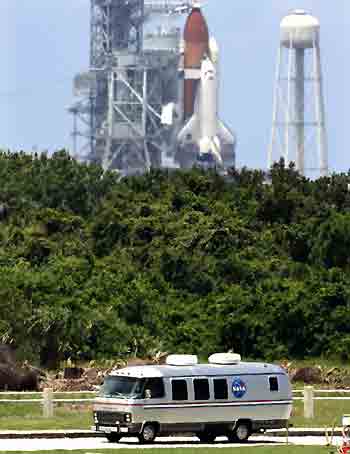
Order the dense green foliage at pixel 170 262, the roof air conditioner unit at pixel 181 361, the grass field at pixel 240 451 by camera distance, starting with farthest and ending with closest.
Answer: the dense green foliage at pixel 170 262
the roof air conditioner unit at pixel 181 361
the grass field at pixel 240 451

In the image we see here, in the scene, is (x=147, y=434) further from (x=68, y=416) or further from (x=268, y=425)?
(x=68, y=416)

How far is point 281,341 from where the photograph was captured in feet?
238

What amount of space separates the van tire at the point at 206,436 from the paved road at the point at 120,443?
0.59ft

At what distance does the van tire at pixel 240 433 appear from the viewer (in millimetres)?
41625

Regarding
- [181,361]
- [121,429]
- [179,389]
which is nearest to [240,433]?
[179,389]

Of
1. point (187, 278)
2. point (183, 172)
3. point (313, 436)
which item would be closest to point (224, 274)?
point (187, 278)

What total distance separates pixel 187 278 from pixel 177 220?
23.8 feet

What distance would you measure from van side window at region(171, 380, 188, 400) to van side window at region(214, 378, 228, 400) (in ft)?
2.61

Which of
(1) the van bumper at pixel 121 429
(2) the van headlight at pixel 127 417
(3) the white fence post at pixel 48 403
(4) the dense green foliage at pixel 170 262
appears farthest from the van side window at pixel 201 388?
(4) the dense green foliage at pixel 170 262

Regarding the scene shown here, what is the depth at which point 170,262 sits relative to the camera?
83750 millimetres

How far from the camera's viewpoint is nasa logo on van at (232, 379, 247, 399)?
137 ft

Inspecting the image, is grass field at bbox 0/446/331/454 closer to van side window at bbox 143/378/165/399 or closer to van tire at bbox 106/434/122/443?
van side window at bbox 143/378/165/399

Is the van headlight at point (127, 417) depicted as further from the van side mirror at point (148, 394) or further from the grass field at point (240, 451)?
the grass field at point (240, 451)

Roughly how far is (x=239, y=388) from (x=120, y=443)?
3400 mm
